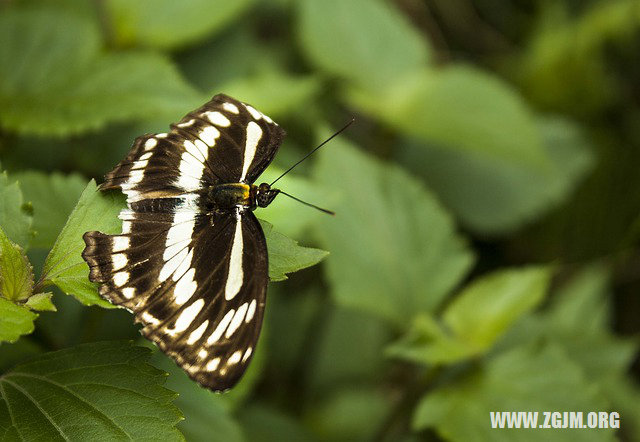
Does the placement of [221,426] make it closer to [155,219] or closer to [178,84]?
[155,219]

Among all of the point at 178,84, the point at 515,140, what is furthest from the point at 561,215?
the point at 178,84

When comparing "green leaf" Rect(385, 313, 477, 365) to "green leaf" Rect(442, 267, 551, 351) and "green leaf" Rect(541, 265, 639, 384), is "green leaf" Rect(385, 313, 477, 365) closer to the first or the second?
"green leaf" Rect(442, 267, 551, 351)

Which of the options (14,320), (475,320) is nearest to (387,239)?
(475,320)

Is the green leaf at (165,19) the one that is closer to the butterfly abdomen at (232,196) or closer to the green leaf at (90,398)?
the butterfly abdomen at (232,196)

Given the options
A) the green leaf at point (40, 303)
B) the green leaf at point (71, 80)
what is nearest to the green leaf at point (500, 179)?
the green leaf at point (71, 80)

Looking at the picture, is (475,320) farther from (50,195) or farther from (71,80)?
(71,80)

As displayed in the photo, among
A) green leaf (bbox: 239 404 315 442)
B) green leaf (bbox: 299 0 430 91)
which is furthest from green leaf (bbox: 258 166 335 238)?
green leaf (bbox: 299 0 430 91)
